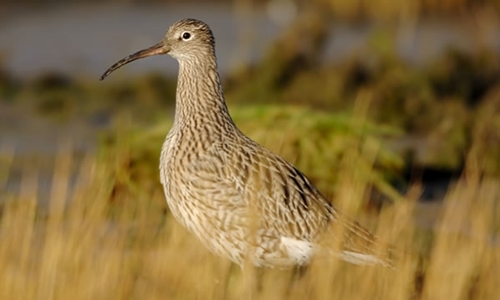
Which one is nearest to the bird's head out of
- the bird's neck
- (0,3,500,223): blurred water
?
the bird's neck

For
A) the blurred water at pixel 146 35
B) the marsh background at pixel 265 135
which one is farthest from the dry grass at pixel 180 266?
the blurred water at pixel 146 35

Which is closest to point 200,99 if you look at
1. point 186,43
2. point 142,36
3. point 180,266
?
point 186,43

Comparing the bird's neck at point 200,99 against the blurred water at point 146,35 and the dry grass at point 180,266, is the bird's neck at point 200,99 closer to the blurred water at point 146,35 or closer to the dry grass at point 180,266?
the dry grass at point 180,266

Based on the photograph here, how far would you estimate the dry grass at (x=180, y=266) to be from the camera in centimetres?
861

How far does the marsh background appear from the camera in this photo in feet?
29.5

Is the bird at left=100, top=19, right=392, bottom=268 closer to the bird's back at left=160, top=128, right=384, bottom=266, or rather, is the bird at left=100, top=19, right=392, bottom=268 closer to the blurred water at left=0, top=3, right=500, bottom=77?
the bird's back at left=160, top=128, right=384, bottom=266

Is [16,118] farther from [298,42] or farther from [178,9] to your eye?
[178,9]

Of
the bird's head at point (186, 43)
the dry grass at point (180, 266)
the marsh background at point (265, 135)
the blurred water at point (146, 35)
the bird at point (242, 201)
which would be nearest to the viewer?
the dry grass at point (180, 266)

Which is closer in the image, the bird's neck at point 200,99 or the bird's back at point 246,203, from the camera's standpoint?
the bird's back at point 246,203

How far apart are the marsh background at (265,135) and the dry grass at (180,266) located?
15mm

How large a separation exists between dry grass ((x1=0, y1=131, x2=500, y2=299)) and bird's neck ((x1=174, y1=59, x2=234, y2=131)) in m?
0.71

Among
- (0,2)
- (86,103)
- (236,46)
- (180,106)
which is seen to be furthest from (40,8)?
(180,106)

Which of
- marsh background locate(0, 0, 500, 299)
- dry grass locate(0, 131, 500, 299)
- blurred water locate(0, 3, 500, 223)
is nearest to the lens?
dry grass locate(0, 131, 500, 299)

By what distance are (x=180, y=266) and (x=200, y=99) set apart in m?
1.24
